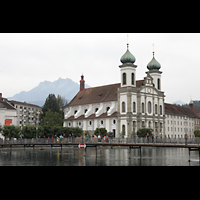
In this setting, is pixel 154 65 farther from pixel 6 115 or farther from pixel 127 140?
pixel 127 140

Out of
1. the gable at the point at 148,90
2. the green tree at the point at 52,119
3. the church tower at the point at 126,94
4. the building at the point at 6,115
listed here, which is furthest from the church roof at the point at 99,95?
the building at the point at 6,115

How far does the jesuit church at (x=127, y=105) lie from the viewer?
75.6m

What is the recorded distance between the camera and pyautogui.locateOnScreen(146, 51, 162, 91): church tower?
84.0m

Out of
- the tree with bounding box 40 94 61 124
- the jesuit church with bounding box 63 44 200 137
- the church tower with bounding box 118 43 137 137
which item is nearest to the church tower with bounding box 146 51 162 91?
the jesuit church with bounding box 63 44 200 137

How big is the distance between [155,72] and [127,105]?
15098mm

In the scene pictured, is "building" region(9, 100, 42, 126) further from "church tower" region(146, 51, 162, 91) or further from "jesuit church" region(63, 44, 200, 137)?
"church tower" region(146, 51, 162, 91)

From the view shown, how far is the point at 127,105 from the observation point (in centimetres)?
7494
